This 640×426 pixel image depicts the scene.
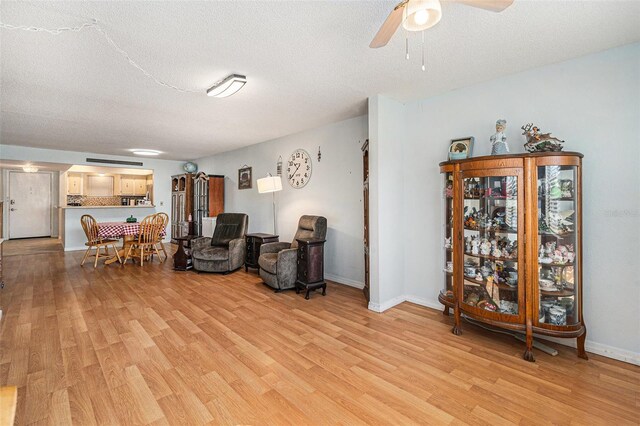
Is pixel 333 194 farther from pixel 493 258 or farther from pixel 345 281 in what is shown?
pixel 493 258

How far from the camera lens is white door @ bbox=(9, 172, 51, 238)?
29.7 ft

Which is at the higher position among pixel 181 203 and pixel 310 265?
pixel 181 203

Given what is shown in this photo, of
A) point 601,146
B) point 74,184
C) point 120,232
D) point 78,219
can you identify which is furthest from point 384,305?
point 74,184

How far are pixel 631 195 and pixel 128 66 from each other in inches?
169

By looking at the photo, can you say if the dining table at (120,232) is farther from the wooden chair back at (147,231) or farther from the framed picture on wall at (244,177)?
the framed picture on wall at (244,177)

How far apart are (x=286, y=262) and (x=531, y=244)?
2.76m

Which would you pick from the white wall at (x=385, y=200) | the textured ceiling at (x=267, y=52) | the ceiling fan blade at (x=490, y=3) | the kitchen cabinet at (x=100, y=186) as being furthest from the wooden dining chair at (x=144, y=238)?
the ceiling fan blade at (x=490, y=3)

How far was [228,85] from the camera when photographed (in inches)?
113

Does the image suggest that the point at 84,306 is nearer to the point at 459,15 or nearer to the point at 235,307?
the point at 235,307

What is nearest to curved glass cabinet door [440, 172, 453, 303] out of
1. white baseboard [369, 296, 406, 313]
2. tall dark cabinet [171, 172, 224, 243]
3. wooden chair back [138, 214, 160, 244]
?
white baseboard [369, 296, 406, 313]

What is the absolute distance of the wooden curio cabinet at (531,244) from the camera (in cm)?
237

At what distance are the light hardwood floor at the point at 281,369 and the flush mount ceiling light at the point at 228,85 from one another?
7.70ft

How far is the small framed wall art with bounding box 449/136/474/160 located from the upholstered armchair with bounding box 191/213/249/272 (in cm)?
368

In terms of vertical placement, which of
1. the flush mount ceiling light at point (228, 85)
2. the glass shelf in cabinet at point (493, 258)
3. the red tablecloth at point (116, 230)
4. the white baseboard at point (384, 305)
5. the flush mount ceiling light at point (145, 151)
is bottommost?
the white baseboard at point (384, 305)
